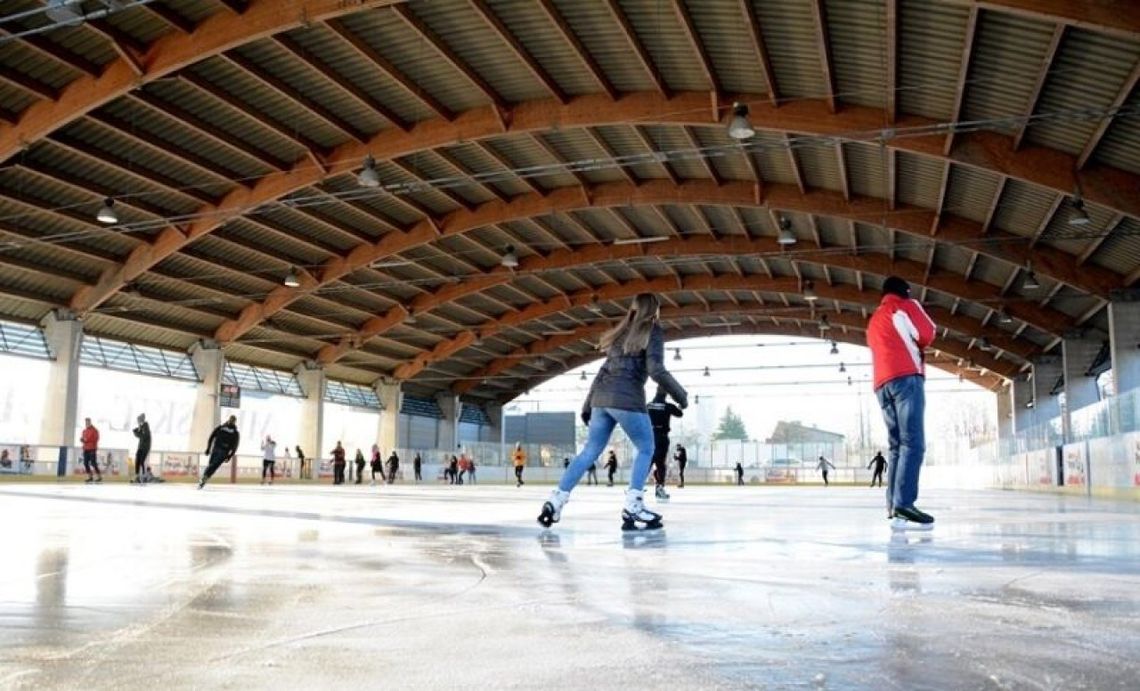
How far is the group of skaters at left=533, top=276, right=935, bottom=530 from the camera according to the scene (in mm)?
6496

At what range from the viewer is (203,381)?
4197cm

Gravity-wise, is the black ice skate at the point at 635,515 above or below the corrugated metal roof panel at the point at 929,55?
below

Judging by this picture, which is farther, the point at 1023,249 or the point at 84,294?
the point at 84,294

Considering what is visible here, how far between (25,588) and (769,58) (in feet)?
62.7

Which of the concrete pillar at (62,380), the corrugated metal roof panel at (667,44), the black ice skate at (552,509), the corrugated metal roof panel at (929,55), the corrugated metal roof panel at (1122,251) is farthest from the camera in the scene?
the concrete pillar at (62,380)

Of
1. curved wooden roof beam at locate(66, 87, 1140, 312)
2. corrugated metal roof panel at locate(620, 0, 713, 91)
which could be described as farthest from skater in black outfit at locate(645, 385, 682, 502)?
curved wooden roof beam at locate(66, 87, 1140, 312)

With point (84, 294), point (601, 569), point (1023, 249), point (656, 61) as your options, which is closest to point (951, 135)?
point (656, 61)

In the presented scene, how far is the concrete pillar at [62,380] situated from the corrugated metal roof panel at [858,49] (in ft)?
96.3

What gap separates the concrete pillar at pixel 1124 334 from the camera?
91.7ft

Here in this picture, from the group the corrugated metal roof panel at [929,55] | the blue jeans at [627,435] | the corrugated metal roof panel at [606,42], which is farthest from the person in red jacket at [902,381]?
the corrugated metal roof panel at [606,42]

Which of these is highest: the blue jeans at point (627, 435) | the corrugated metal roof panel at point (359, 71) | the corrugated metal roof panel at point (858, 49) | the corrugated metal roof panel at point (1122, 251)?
the corrugated metal roof panel at point (359, 71)

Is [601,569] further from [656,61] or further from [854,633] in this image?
[656,61]

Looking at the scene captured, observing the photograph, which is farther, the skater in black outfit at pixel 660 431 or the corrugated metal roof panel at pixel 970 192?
the corrugated metal roof panel at pixel 970 192

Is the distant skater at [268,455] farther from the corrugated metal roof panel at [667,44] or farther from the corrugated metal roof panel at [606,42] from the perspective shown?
the corrugated metal roof panel at [667,44]
